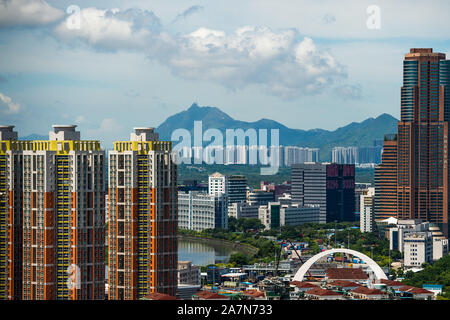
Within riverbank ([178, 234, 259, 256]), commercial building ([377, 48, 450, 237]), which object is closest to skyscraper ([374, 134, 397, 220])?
commercial building ([377, 48, 450, 237])

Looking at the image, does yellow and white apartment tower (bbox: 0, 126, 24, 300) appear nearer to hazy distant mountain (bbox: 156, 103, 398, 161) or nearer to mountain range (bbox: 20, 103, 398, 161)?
mountain range (bbox: 20, 103, 398, 161)

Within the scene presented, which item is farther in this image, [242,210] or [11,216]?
[242,210]

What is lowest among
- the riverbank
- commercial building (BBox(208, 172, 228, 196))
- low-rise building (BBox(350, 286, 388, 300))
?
the riverbank

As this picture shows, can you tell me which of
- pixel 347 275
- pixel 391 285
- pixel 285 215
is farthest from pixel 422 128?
pixel 391 285

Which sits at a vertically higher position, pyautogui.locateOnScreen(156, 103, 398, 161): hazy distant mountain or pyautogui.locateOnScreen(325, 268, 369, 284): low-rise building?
pyautogui.locateOnScreen(156, 103, 398, 161): hazy distant mountain

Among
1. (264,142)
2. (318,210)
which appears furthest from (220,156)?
(318,210)

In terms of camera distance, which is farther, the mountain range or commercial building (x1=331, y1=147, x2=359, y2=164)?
commercial building (x1=331, y1=147, x2=359, y2=164)

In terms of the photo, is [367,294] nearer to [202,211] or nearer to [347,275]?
[347,275]
